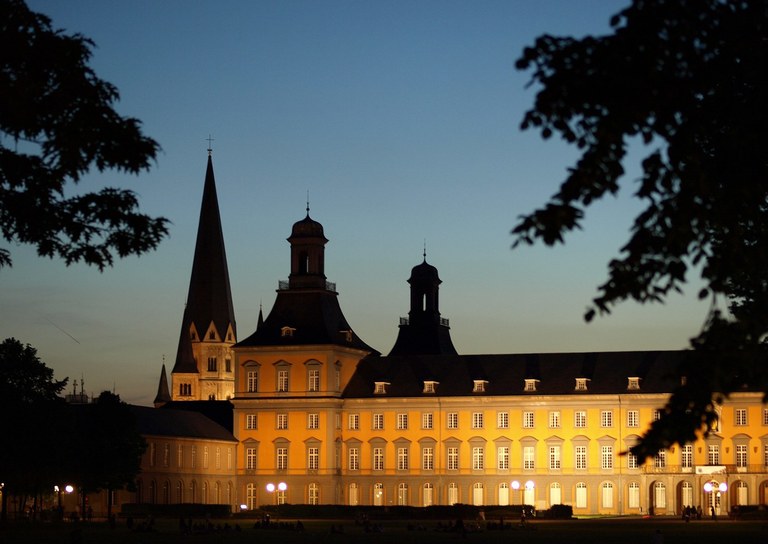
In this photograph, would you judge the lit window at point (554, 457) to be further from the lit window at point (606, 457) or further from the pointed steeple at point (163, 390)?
the pointed steeple at point (163, 390)

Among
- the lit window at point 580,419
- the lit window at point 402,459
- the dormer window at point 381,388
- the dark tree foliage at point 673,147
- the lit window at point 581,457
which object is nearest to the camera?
the dark tree foliage at point 673,147

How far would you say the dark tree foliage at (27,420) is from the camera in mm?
85438

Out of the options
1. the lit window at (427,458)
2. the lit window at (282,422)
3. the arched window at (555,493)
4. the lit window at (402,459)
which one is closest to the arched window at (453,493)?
the lit window at (427,458)

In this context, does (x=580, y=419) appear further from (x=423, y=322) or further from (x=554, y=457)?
(x=423, y=322)

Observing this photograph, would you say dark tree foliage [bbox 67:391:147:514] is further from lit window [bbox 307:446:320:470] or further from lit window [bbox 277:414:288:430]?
lit window [bbox 277:414:288:430]

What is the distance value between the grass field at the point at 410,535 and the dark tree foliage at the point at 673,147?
1565 inches

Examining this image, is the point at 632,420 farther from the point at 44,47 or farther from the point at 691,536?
the point at 44,47

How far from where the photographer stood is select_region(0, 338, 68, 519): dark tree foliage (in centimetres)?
8544

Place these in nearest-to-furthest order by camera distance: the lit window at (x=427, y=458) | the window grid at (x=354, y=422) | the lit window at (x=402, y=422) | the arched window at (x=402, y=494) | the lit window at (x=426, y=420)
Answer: the arched window at (x=402, y=494) < the lit window at (x=427, y=458) < the lit window at (x=426, y=420) < the lit window at (x=402, y=422) < the window grid at (x=354, y=422)

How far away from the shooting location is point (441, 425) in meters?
124

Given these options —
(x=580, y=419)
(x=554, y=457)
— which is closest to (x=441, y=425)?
(x=554, y=457)

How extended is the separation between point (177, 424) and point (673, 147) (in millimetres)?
109408

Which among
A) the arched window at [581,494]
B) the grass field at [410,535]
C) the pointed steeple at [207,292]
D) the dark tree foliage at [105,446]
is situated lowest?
the grass field at [410,535]

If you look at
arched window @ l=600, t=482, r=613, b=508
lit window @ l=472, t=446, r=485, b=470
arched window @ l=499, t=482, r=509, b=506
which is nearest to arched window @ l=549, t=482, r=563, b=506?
arched window @ l=600, t=482, r=613, b=508
